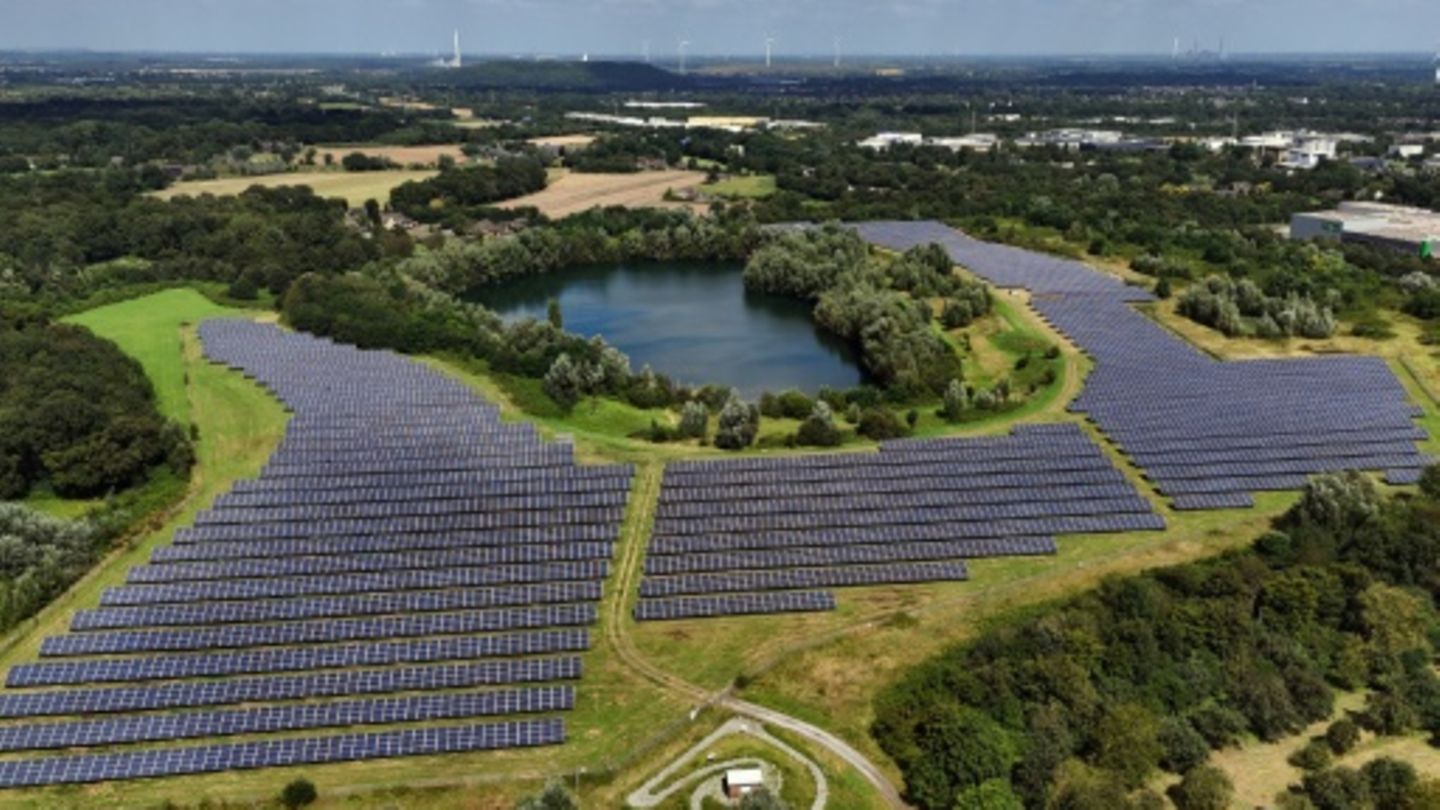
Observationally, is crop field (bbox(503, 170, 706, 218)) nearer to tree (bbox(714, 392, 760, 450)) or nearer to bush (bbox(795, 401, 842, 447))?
tree (bbox(714, 392, 760, 450))

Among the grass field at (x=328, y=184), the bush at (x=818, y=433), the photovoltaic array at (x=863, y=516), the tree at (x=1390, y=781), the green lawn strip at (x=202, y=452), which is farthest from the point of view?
the grass field at (x=328, y=184)

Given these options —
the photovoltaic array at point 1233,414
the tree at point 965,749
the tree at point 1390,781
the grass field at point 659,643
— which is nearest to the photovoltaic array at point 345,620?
the grass field at point 659,643

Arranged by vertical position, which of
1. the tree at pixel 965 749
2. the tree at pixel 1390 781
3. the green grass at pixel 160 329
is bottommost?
the tree at pixel 1390 781

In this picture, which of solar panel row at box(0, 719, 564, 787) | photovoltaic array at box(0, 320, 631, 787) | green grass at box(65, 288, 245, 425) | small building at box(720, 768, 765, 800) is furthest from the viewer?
green grass at box(65, 288, 245, 425)

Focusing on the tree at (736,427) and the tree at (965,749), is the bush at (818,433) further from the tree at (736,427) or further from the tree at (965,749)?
the tree at (965,749)

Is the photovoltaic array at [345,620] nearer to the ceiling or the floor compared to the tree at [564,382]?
nearer to the floor

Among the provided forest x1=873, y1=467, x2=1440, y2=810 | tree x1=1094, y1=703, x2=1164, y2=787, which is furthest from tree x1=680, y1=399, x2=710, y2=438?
tree x1=1094, y1=703, x2=1164, y2=787
